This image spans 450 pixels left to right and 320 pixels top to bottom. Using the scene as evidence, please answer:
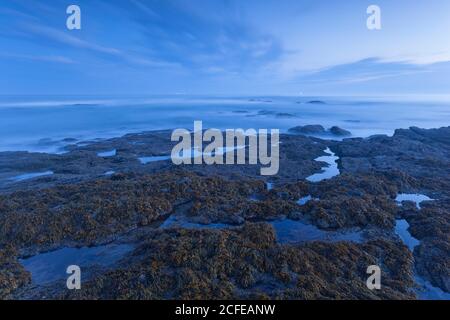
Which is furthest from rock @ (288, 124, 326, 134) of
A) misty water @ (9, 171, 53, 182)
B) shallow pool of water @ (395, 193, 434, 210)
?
misty water @ (9, 171, 53, 182)

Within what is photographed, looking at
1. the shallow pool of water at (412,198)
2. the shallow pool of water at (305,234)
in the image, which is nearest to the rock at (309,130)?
the shallow pool of water at (412,198)

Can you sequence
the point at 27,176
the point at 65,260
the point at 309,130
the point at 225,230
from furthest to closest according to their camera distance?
the point at 309,130
the point at 27,176
the point at 225,230
the point at 65,260

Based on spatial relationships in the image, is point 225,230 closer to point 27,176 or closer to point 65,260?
point 65,260

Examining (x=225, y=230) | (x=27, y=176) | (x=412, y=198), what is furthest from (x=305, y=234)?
(x=27, y=176)

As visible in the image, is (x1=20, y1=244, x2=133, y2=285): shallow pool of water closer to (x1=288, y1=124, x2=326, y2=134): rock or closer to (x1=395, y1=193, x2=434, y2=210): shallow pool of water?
(x1=395, y1=193, x2=434, y2=210): shallow pool of water

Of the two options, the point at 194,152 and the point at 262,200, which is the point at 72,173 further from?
the point at 262,200

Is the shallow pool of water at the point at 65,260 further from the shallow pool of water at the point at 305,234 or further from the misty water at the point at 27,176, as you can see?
the misty water at the point at 27,176

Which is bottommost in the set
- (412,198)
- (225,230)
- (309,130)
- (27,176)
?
(225,230)

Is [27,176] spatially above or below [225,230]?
above
